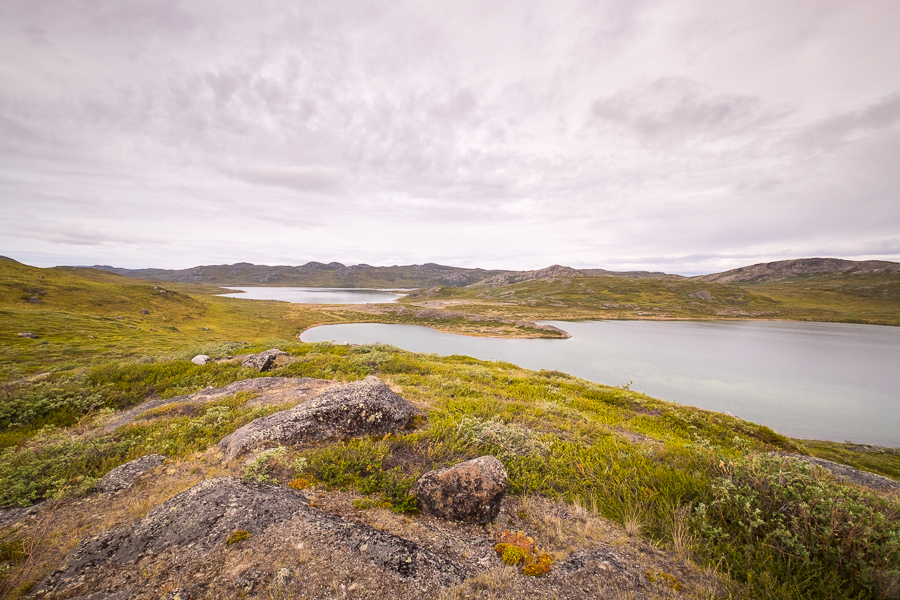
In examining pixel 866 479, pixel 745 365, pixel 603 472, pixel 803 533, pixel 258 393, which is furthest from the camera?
pixel 745 365

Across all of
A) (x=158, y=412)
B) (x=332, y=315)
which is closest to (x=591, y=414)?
(x=158, y=412)

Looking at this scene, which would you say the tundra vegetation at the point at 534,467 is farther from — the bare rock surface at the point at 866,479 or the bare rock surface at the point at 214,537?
the bare rock surface at the point at 866,479

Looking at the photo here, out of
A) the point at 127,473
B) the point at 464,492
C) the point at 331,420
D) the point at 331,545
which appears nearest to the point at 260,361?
the point at 127,473

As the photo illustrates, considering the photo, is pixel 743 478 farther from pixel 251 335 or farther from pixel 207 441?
pixel 251 335

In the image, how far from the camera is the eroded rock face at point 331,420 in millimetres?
8102

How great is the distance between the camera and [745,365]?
45312 millimetres

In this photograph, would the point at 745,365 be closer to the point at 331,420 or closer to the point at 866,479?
the point at 866,479

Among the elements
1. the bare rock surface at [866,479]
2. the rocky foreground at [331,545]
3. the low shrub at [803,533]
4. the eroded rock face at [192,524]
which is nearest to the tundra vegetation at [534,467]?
the low shrub at [803,533]

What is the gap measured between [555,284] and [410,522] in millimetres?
200861

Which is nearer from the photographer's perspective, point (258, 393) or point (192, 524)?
point (192, 524)

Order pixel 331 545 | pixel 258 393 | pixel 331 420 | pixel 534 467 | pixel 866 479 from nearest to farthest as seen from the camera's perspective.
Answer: pixel 331 545, pixel 534 467, pixel 331 420, pixel 866 479, pixel 258 393

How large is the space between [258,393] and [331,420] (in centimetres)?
660

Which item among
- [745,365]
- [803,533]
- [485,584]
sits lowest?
[745,365]

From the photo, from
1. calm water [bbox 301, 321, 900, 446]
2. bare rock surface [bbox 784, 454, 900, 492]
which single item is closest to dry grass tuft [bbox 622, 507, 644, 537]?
bare rock surface [bbox 784, 454, 900, 492]
